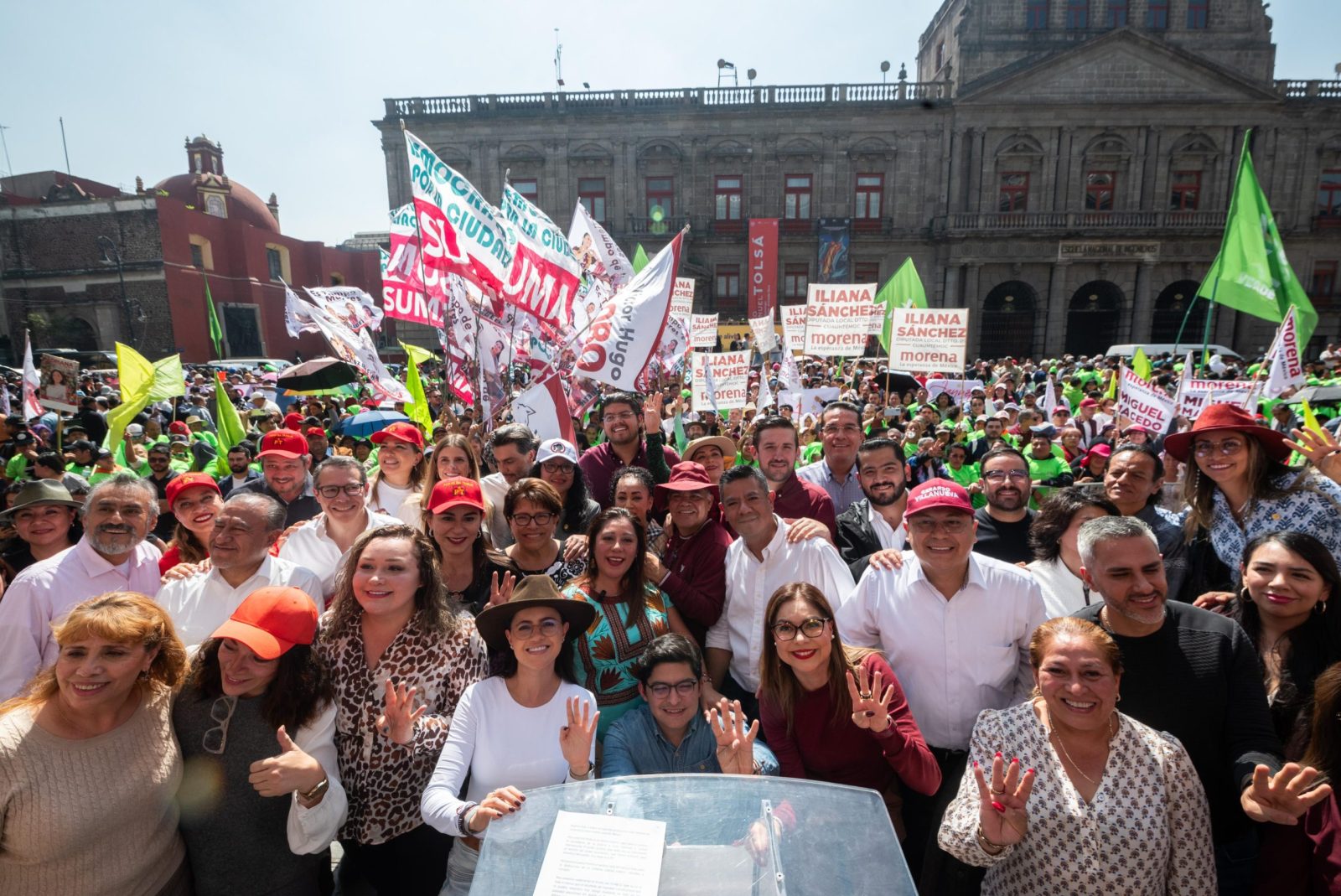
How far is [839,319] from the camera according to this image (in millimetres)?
10555

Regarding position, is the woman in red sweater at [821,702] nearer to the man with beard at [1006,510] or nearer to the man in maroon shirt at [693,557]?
the man in maroon shirt at [693,557]

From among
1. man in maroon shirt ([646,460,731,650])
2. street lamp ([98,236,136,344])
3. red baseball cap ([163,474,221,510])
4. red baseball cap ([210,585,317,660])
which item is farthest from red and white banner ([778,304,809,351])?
street lamp ([98,236,136,344])

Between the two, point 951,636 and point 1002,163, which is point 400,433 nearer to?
point 951,636

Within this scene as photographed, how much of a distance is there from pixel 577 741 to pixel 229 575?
1.84 metres

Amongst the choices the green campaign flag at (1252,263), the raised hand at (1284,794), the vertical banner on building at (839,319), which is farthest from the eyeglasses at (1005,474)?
the vertical banner on building at (839,319)

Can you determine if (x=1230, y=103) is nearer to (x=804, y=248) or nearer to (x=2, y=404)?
(x=804, y=248)

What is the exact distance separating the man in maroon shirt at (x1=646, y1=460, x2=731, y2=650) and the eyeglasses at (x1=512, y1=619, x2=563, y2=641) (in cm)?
82

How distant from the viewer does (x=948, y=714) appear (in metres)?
2.85

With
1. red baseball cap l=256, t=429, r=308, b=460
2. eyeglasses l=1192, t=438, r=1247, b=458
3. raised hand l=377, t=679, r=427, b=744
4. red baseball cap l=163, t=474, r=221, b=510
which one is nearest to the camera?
raised hand l=377, t=679, r=427, b=744

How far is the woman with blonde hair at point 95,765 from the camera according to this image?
6.59 feet

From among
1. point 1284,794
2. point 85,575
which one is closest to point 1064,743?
point 1284,794

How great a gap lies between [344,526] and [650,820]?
283cm

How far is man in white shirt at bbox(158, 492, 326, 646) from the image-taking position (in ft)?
9.80

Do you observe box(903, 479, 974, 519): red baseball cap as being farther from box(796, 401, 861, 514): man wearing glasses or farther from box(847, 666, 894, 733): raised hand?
box(796, 401, 861, 514): man wearing glasses
